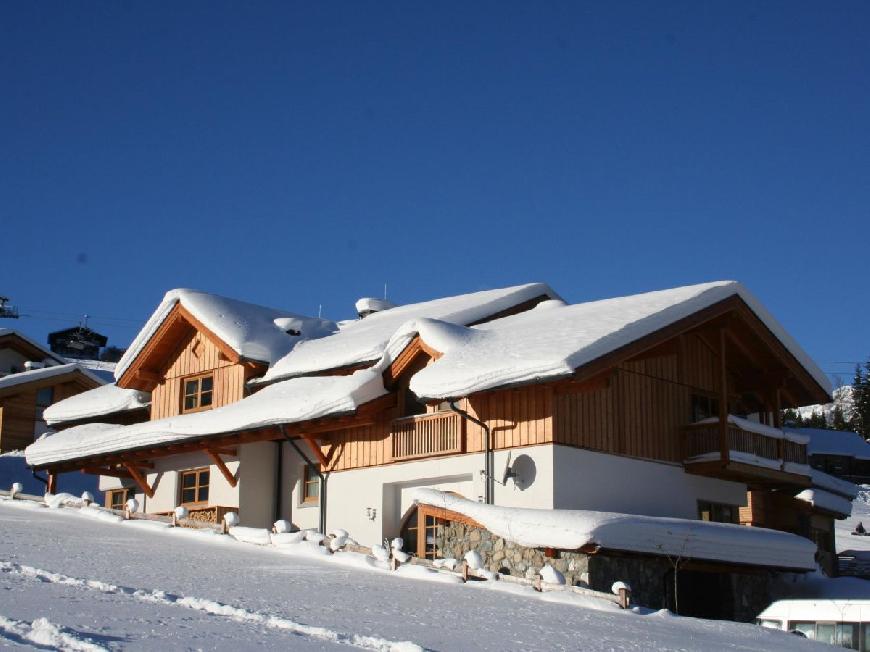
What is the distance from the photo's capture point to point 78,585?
14047mm

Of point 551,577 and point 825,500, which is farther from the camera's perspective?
point 825,500

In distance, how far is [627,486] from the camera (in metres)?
23.8

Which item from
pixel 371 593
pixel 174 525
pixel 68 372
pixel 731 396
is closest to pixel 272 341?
pixel 174 525

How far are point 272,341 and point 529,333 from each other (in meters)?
8.58

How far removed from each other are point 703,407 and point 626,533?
25.0 ft

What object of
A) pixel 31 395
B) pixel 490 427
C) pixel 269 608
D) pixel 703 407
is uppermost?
pixel 31 395

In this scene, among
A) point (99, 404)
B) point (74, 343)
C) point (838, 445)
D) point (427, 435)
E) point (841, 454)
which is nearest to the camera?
point (427, 435)

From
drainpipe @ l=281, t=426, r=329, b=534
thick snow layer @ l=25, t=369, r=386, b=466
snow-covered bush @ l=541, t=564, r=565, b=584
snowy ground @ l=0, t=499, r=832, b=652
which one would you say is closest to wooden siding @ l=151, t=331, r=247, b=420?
thick snow layer @ l=25, t=369, r=386, b=466

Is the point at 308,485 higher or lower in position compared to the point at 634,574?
higher

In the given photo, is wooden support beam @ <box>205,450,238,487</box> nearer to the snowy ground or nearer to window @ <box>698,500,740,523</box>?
the snowy ground

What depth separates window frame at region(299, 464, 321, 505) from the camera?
2734 cm

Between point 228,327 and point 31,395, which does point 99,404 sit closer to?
point 228,327

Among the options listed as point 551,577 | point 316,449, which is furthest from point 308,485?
point 551,577

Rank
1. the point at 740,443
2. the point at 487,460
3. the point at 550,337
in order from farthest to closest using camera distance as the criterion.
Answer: the point at 740,443, the point at 487,460, the point at 550,337
